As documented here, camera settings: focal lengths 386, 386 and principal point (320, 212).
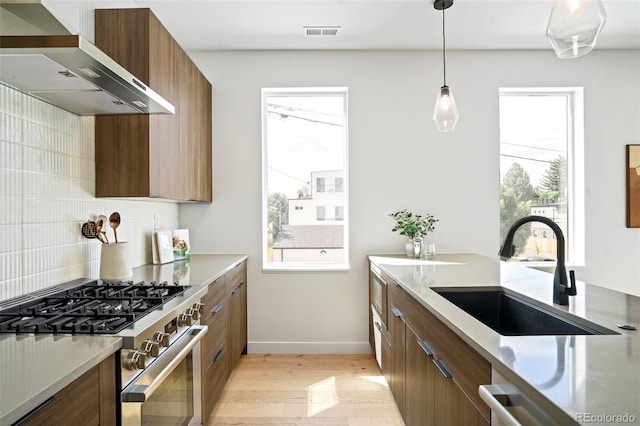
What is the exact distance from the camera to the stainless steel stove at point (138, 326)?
1.19 m

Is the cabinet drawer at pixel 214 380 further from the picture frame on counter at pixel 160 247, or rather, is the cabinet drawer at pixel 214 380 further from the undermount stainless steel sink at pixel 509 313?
the undermount stainless steel sink at pixel 509 313

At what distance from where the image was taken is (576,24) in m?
1.35

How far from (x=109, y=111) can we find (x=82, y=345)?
1342 mm

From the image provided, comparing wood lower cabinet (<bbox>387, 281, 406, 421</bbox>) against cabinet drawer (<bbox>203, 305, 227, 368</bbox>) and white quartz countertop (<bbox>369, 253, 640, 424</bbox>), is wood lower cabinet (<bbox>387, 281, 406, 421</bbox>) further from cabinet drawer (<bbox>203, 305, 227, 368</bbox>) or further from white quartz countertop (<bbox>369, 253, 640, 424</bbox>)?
cabinet drawer (<bbox>203, 305, 227, 368</bbox>)

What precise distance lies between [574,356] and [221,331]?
6.63ft

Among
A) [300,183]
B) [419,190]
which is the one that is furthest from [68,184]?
[419,190]

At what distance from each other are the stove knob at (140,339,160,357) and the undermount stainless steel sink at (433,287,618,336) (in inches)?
50.2

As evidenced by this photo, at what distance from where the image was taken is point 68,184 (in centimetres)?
194

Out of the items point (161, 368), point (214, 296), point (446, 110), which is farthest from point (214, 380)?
point (446, 110)

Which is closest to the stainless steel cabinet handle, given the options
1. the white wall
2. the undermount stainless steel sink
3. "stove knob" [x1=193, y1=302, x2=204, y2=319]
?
the undermount stainless steel sink

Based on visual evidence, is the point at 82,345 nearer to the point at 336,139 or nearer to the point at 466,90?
the point at 336,139

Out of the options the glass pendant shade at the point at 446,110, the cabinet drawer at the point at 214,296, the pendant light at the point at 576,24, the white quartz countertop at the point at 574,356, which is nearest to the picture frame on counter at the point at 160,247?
the cabinet drawer at the point at 214,296

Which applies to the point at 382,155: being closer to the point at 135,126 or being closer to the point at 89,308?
the point at 135,126

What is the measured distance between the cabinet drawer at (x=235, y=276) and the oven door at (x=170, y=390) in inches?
31.1
